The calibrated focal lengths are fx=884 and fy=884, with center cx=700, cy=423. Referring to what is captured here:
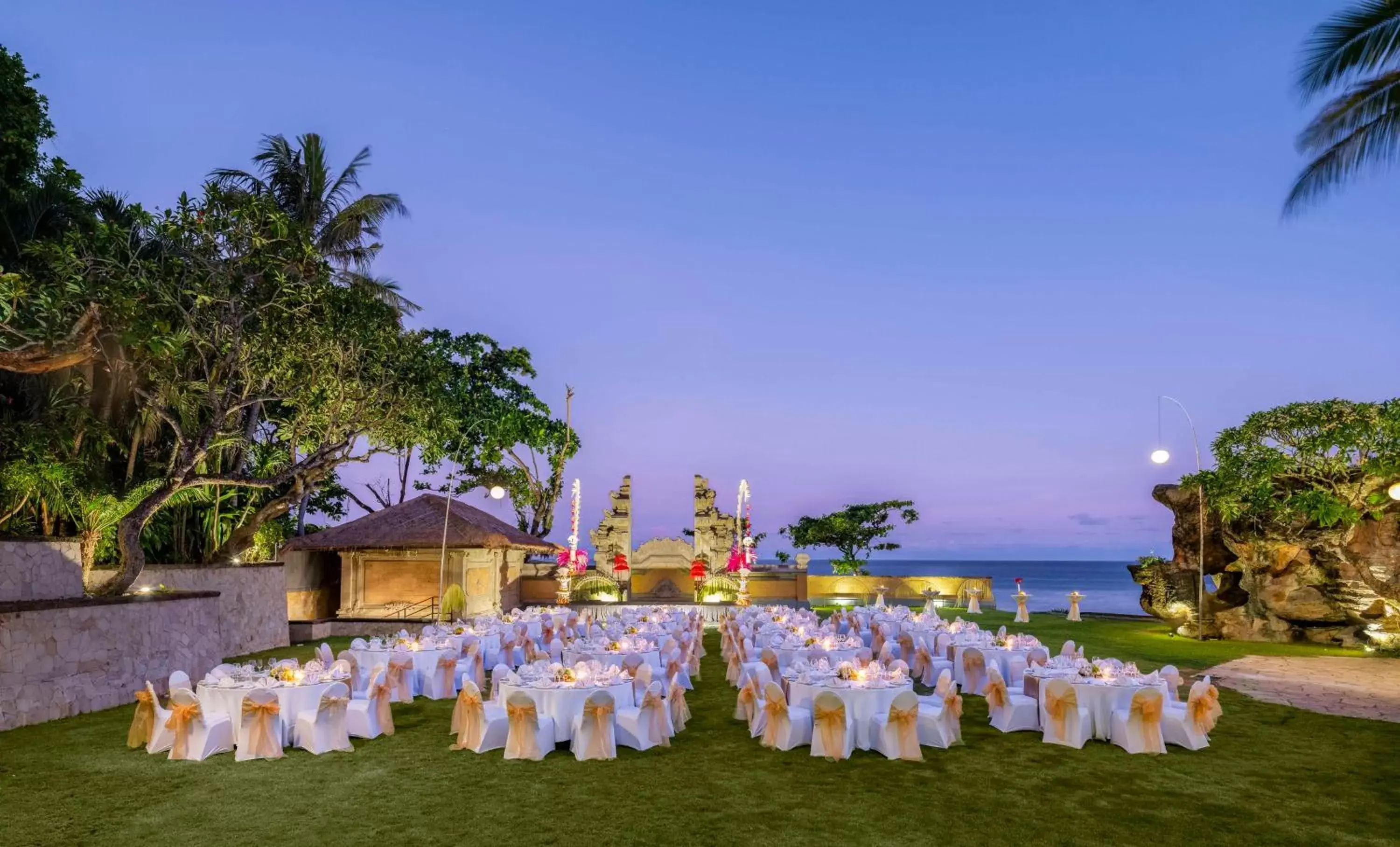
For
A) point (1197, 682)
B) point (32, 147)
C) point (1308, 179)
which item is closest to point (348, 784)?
point (1197, 682)

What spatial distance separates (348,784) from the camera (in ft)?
26.3

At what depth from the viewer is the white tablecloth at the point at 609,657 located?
483 inches

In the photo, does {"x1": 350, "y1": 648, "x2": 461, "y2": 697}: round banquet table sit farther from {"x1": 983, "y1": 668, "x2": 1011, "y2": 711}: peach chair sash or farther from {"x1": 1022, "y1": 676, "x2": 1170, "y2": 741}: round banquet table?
{"x1": 1022, "y1": 676, "x2": 1170, "y2": 741}: round banquet table

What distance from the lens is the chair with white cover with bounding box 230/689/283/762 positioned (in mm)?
8758

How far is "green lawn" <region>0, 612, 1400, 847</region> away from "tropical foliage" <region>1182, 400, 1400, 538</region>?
908cm

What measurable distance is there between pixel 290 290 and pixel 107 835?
844cm

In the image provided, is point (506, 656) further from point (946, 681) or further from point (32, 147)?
point (32, 147)

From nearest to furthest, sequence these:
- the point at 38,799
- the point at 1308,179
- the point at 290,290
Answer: the point at 38,799 < the point at 290,290 < the point at 1308,179

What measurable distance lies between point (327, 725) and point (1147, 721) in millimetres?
8565

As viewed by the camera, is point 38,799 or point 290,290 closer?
point 38,799

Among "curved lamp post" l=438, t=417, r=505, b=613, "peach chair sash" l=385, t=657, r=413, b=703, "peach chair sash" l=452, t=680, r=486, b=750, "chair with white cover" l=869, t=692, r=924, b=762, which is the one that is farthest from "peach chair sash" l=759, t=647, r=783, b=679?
"curved lamp post" l=438, t=417, r=505, b=613

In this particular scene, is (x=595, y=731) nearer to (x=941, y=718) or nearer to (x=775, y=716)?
(x=775, y=716)

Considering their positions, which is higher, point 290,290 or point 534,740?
point 290,290

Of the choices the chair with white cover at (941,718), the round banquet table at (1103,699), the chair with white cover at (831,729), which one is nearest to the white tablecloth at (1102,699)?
the round banquet table at (1103,699)
